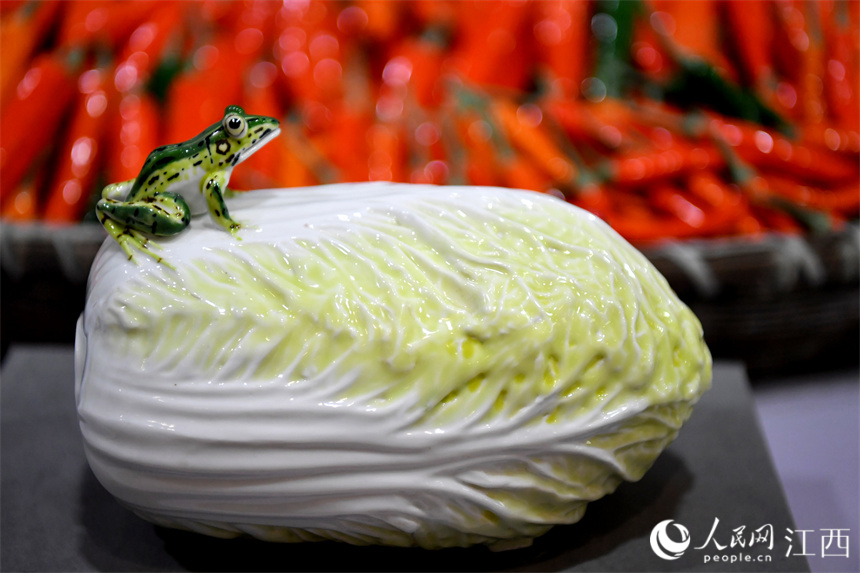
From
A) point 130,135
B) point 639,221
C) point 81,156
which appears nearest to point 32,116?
point 81,156

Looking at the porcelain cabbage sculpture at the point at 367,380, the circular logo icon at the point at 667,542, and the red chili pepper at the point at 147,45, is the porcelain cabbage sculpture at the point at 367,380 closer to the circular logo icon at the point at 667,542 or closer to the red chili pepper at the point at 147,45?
the circular logo icon at the point at 667,542

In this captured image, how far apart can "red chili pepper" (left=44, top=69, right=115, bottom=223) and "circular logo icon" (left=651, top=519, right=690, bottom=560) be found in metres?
2.20

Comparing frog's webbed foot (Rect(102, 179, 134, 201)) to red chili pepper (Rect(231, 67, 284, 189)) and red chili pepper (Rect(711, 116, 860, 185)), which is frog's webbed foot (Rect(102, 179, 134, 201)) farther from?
red chili pepper (Rect(711, 116, 860, 185))

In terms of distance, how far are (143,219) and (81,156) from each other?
1552 millimetres

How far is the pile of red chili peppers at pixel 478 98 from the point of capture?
264 cm

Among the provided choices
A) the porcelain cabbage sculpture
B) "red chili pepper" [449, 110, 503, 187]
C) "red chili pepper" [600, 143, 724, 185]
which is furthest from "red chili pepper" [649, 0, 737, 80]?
the porcelain cabbage sculpture

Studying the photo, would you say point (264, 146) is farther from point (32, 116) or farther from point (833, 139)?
point (833, 139)

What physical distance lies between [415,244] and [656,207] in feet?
4.99

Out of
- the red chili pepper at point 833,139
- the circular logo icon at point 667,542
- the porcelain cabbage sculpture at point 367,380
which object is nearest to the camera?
the porcelain cabbage sculpture at point 367,380

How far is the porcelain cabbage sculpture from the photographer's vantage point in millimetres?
1255

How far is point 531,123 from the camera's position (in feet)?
9.23

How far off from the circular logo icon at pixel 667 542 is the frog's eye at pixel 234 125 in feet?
3.89

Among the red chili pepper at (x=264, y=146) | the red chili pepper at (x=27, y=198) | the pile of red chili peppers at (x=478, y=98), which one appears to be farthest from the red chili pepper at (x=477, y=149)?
the red chili pepper at (x=27, y=198)

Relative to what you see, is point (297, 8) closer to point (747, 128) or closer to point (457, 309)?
point (747, 128)
